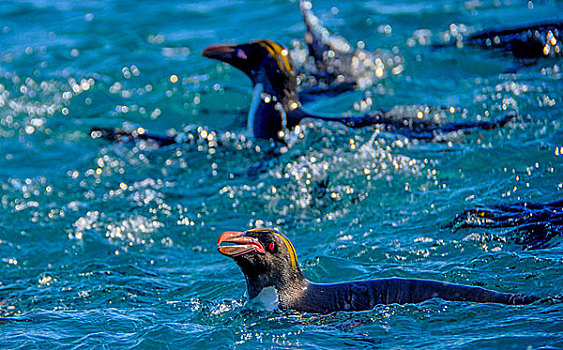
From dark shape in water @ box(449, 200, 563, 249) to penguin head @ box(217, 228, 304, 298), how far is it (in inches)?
81.4

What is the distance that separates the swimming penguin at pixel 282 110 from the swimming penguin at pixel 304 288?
3.96 metres

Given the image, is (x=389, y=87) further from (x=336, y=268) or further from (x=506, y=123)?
(x=336, y=268)

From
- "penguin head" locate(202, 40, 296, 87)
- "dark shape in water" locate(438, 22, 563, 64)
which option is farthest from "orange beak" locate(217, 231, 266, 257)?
"dark shape in water" locate(438, 22, 563, 64)

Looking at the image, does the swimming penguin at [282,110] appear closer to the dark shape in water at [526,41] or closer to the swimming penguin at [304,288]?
the dark shape in water at [526,41]

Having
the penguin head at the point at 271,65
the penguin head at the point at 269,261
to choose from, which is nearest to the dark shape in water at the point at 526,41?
the penguin head at the point at 271,65

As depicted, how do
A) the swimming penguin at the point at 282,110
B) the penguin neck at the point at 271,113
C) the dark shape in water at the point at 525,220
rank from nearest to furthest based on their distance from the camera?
the dark shape in water at the point at 525,220 → the swimming penguin at the point at 282,110 → the penguin neck at the point at 271,113

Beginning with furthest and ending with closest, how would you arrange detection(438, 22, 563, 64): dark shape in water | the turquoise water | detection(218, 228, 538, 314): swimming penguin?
detection(438, 22, 563, 64): dark shape in water
the turquoise water
detection(218, 228, 538, 314): swimming penguin

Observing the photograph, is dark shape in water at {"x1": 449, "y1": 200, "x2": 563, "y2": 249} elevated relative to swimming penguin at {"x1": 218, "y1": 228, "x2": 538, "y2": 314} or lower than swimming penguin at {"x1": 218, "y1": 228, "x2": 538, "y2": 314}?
lower

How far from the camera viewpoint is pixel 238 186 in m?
9.52

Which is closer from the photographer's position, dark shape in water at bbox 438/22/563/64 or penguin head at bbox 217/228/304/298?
penguin head at bbox 217/228/304/298

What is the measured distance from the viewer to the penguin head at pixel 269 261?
646 centimetres

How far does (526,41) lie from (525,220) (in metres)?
5.83

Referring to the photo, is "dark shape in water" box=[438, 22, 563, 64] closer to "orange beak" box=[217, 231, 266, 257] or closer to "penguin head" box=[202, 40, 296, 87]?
"penguin head" box=[202, 40, 296, 87]

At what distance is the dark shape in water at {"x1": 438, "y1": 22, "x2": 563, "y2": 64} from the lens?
12.4 m
